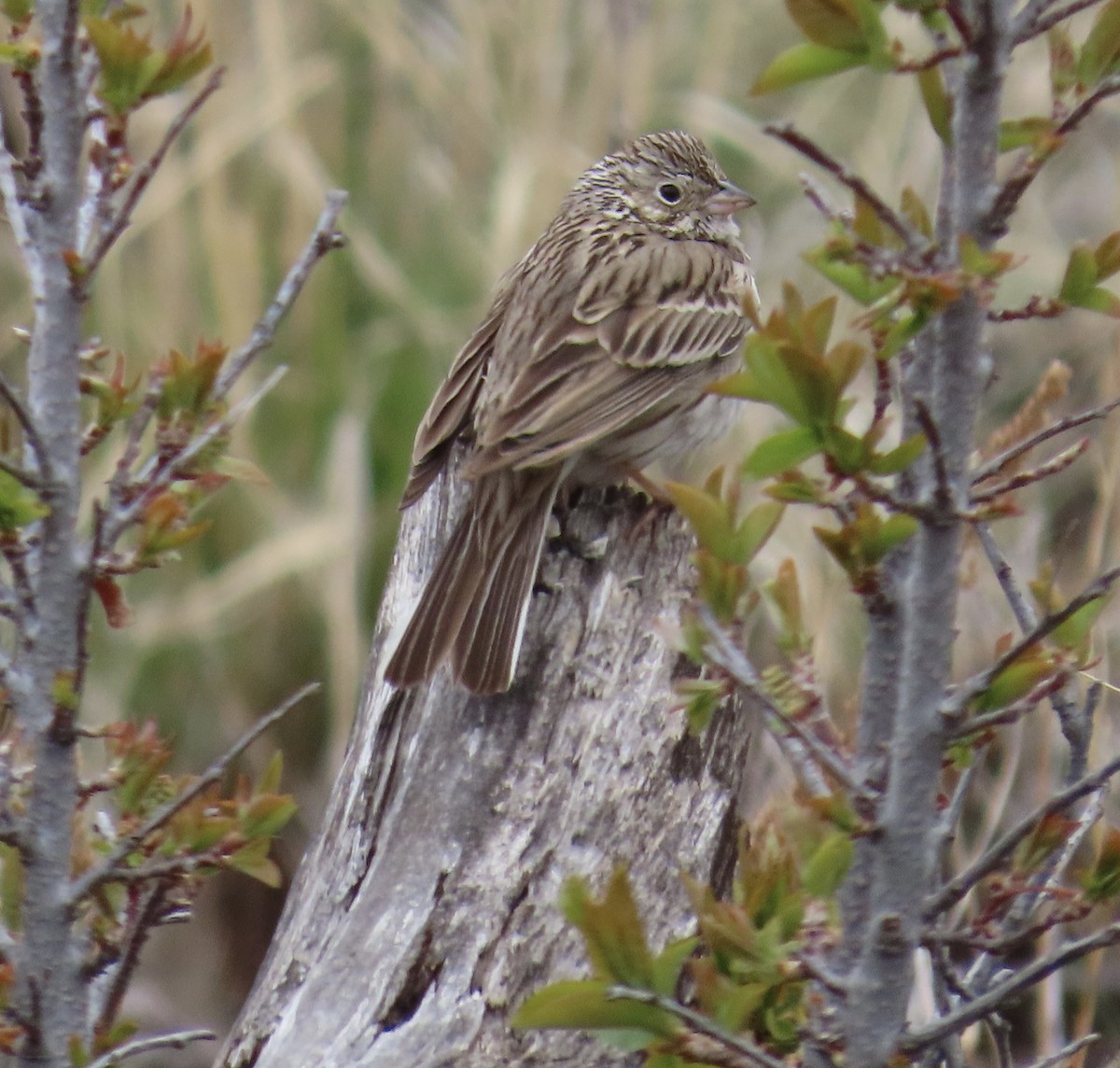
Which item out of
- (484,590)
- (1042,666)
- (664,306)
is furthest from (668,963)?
(664,306)

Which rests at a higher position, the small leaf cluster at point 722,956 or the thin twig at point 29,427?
the thin twig at point 29,427

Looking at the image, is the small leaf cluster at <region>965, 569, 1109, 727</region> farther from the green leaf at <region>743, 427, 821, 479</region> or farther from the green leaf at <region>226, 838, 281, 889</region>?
the green leaf at <region>226, 838, 281, 889</region>

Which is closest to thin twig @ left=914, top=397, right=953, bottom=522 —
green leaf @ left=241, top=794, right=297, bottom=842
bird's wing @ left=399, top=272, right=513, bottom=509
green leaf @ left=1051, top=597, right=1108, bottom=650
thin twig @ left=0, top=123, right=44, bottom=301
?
green leaf @ left=1051, top=597, right=1108, bottom=650

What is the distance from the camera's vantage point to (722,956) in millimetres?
1589

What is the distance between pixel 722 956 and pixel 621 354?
2.20m

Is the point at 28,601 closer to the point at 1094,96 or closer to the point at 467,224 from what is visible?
the point at 1094,96

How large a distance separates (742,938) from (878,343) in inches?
21.3

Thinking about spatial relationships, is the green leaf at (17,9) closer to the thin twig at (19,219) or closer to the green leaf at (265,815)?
the thin twig at (19,219)

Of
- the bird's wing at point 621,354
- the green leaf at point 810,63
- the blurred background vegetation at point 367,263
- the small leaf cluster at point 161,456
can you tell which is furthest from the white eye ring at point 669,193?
the green leaf at point 810,63

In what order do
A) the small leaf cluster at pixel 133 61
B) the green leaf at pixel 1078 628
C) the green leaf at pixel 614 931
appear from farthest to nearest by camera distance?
the small leaf cluster at pixel 133 61
the green leaf at pixel 1078 628
the green leaf at pixel 614 931

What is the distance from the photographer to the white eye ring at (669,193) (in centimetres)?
438

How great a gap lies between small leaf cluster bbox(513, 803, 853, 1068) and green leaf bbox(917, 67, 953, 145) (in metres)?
0.57

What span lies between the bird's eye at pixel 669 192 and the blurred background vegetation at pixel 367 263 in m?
0.91

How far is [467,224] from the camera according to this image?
5875 millimetres
